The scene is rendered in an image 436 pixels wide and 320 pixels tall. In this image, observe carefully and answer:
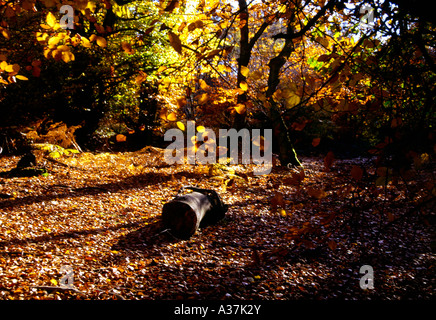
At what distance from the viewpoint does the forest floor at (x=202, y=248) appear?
339 centimetres

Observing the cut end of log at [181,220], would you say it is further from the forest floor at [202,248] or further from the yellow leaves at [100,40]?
the yellow leaves at [100,40]

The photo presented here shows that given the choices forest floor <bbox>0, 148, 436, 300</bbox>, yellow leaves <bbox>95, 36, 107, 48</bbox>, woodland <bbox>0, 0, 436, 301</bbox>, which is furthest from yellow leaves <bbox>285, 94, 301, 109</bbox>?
yellow leaves <bbox>95, 36, 107, 48</bbox>

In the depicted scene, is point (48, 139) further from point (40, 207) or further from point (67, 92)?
point (40, 207)

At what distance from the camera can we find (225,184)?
9.20ft

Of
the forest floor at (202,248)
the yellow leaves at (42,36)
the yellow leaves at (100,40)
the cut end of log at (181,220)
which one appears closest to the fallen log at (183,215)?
the cut end of log at (181,220)

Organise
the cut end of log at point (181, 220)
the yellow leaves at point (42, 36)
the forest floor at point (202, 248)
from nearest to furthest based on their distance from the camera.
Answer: the yellow leaves at point (42, 36) < the forest floor at point (202, 248) < the cut end of log at point (181, 220)

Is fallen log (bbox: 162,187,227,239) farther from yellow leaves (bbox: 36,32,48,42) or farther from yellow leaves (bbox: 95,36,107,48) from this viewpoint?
yellow leaves (bbox: 36,32,48,42)

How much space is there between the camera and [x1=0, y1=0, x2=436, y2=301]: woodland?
→ 2498 millimetres

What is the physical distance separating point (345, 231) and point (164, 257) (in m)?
3.79

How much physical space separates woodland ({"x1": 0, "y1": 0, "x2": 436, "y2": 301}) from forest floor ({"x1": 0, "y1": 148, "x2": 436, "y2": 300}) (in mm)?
28

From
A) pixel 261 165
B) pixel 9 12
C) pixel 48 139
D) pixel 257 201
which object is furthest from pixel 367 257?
pixel 48 139

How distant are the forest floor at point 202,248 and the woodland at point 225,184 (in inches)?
1.1

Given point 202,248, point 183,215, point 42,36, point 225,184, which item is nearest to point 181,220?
point 183,215

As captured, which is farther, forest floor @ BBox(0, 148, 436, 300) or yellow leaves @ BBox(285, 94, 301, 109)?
forest floor @ BBox(0, 148, 436, 300)
